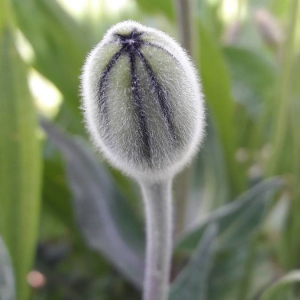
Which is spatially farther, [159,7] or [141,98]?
[159,7]

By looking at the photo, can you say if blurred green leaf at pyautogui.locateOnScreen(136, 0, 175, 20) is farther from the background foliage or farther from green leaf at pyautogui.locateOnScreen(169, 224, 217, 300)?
green leaf at pyautogui.locateOnScreen(169, 224, 217, 300)

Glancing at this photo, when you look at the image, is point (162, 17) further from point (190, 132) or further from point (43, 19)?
point (190, 132)

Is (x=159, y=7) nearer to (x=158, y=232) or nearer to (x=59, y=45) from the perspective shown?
(x=59, y=45)

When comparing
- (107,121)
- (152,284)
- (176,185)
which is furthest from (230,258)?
(107,121)

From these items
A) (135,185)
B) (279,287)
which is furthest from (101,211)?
(279,287)

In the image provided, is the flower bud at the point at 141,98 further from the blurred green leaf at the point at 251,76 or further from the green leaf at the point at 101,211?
the blurred green leaf at the point at 251,76
